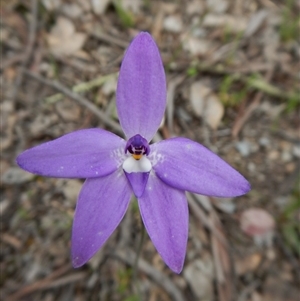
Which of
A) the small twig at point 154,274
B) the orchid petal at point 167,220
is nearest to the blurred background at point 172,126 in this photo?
the small twig at point 154,274

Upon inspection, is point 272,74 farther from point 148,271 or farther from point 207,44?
point 148,271

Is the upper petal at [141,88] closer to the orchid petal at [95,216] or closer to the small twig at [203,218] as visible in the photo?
the orchid petal at [95,216]

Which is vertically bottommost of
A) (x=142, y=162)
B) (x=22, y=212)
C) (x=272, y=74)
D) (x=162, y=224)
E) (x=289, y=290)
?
(x=289, y=290)

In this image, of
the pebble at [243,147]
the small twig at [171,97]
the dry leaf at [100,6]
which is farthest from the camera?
the dry leaf at [100,6]

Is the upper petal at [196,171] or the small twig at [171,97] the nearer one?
the upper petal at [196,171]

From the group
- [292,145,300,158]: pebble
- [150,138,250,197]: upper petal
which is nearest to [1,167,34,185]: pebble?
[150,138,250,197]: upper petal

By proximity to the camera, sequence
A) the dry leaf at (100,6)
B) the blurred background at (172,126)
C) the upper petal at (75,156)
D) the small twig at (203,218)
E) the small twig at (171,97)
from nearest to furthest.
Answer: the upper petal at (75,156) → the blurred background at (172,126) → the small twig at (203,218) → the small twig at (171,97) → the dry leaf at (100,6)

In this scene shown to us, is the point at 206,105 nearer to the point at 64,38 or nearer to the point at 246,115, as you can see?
the point at 246,115

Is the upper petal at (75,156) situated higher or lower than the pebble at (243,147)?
higher

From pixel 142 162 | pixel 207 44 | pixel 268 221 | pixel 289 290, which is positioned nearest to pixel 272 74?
pixel 207 44
